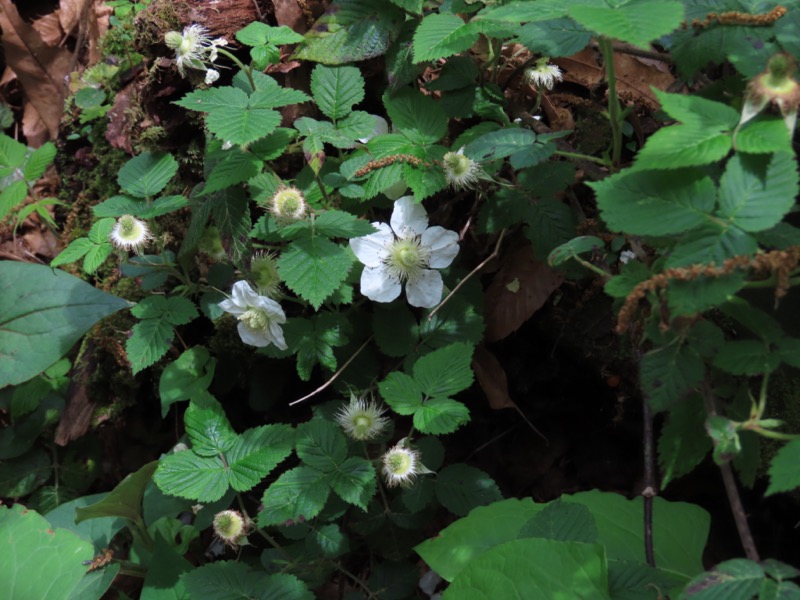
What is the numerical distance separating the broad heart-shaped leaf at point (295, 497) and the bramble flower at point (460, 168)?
72 cm

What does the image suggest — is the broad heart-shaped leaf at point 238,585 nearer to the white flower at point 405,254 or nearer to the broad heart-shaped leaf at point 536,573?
the broad heart-shaped leaf at point 536,573

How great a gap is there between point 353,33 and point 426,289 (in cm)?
69

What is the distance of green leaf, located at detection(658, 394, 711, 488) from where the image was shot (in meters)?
1.21

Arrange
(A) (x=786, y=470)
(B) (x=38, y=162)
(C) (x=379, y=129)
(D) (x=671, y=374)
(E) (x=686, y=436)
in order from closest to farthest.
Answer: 1. (A) (x=786, y=470)
2. (D) (x=671, y=374)
3. (E) (x=686, y=436)
4. (C) (x=379, y=129)
5. (B) (x=38, y=162)

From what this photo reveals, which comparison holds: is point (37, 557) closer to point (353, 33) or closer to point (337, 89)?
point (337, 89)

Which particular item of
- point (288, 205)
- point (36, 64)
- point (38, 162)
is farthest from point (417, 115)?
point (36, 64)

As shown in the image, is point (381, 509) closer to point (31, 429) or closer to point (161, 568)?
point (161, 568)

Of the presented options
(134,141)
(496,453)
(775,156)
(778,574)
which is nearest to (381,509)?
(496,453)

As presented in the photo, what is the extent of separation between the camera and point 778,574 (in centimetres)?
99

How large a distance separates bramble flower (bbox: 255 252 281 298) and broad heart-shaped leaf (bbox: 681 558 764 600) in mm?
1064

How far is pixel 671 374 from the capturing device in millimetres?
1085

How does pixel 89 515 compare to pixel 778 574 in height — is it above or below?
below

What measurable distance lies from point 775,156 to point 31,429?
6.79ft

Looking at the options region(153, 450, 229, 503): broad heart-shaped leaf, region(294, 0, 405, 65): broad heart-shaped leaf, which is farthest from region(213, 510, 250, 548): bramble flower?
region(294, 0, 405, 65): broad heart-shaped leaf
